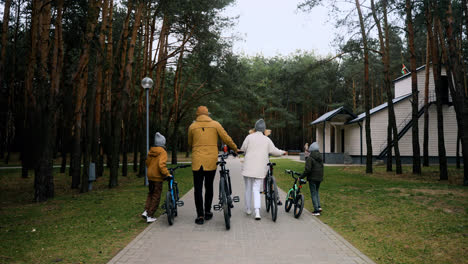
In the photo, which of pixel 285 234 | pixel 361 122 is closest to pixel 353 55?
pixel 361 122

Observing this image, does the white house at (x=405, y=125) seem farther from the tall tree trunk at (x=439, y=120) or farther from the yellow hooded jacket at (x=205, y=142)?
the yellow hooded jacket at (x=205, y=142)

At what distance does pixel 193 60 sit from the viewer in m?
22.1

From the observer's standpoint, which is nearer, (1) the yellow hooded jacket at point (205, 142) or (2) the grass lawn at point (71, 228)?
(2) the grass lawn at point (71, 228)

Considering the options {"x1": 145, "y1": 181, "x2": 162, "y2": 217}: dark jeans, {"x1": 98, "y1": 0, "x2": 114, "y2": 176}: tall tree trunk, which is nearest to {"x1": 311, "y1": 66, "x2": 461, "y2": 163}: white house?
{"x1": 98, "y1": 0, "x2": 114, "y2": 176}: tall tree trunk

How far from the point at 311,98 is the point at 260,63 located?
437 inches

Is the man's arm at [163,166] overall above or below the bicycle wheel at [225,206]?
above

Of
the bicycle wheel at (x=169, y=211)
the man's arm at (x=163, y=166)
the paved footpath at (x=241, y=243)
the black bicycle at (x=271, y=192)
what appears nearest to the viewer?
the paved footpath at (x=241, y=243)

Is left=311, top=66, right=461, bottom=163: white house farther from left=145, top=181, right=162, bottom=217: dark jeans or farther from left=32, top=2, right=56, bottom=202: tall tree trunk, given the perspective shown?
left=145, top=181, right=162, bottom=217: dark jeans

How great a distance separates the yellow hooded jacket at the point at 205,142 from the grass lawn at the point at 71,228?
1689mm

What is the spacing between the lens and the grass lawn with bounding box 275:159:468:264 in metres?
5.23

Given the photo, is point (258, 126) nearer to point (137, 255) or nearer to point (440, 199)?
point (137, 255)

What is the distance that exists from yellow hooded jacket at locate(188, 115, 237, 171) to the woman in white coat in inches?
26.2

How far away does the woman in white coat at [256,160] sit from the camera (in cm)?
714

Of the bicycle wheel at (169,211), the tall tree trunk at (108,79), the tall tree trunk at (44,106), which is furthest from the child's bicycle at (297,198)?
the tall tree trunk at (108,79)
